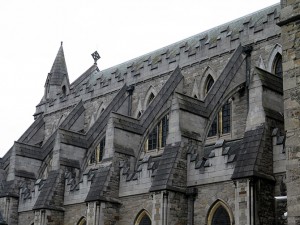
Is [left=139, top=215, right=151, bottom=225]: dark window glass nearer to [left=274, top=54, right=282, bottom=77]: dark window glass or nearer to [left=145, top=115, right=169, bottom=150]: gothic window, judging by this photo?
[left=145, top=115, right=169, bottom=150]: gothic window

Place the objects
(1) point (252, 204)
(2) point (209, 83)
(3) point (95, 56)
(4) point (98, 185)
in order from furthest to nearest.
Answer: (3) point (95, 56) < (2) point (209, 83) < (4) point (98, 185) < (1) point (252, 204)

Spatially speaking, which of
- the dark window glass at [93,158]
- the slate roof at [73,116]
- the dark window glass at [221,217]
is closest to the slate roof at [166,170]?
the dark window glass at [221,217]

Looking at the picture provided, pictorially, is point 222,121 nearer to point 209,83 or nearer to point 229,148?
point 209,83

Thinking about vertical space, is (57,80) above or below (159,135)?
above

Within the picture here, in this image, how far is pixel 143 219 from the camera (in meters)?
23.5

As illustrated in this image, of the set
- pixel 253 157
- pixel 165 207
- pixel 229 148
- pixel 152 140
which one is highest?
pixel 152 140

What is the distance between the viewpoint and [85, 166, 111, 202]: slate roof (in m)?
24.1

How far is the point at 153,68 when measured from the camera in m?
31.4

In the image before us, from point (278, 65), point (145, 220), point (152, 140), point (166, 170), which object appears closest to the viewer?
point (166, 170)

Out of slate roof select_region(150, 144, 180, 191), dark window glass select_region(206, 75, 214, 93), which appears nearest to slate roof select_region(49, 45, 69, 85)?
dark window glass select_region(206, 75, 214, 93)

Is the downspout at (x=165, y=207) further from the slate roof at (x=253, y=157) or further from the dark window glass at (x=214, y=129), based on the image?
the dark window glass at (x=214, y=129)

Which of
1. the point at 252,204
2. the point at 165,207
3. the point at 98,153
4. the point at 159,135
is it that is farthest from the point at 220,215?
the point at 98,153

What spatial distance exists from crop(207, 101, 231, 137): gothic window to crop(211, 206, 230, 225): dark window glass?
590 cm

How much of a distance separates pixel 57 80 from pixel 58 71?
75 centimetres
